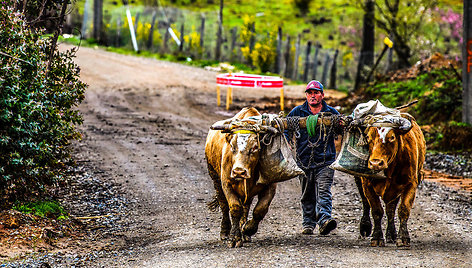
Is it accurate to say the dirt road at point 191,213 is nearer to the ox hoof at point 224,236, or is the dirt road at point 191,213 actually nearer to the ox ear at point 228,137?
the ox hoof at point 224,236

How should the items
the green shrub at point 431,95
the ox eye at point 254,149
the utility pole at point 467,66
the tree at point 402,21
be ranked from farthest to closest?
the tree at point 402,21
the green shrub at point 431,95
the utility pole at point 467,66
the ox eye at point 254,149

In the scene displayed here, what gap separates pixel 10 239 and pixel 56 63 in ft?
14.2

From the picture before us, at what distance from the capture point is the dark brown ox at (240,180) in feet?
28.5

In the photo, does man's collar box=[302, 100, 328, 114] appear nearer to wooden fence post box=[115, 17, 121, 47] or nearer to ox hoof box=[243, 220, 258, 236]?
ox hoof box=[243, 220, 258, 236]

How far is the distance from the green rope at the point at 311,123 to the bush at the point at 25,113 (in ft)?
15.3

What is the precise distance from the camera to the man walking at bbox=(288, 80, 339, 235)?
9555 mm

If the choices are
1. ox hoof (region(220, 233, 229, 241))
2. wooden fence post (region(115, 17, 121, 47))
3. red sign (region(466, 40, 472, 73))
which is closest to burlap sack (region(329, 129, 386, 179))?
ox hoof (region(220, 233, 229, 241))

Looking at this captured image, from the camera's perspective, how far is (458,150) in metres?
17.7

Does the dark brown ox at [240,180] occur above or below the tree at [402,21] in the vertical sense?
below

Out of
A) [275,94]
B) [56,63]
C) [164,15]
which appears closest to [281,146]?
[56,63]

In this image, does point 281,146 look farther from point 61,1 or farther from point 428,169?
point 428,169

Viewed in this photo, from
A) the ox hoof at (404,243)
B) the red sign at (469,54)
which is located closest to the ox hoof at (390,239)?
the ox hoof at (404,243)

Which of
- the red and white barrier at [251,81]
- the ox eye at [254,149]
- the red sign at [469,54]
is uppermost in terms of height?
the red sign at [469,54]

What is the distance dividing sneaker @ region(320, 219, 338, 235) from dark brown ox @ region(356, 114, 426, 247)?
1.85 ft
